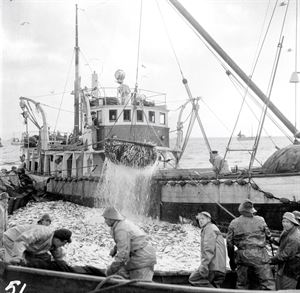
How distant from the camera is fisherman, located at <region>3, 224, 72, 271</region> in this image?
6.08 m

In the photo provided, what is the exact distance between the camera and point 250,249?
6.63 m

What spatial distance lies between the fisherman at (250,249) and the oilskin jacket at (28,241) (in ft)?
8.78

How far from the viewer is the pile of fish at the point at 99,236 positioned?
1042 centimetres

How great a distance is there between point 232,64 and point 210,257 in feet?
33.8

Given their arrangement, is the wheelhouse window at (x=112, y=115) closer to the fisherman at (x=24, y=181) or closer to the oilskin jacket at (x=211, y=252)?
the fisherman at (x=24, y=181)

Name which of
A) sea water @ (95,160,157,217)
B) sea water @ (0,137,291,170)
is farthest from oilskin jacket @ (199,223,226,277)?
sea water @ (0,137,291,170)

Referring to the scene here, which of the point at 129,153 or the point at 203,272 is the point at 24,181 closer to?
the point at 129,153

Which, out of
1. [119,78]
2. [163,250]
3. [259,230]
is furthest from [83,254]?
[119,78]

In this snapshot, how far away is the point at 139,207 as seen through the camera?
17.0 meters

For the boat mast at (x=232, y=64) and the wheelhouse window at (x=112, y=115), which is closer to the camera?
the boat mast at (x=232, y=64)

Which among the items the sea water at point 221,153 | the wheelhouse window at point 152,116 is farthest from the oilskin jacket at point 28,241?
the sea water at point 221,153

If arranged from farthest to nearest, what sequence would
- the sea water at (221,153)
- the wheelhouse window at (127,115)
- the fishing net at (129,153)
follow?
the sea water at (221,153), the wheelhouse window at (127,115), the fishing net at (129,153)

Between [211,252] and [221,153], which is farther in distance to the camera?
[221,153]

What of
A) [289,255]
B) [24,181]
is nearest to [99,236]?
[289,255]
